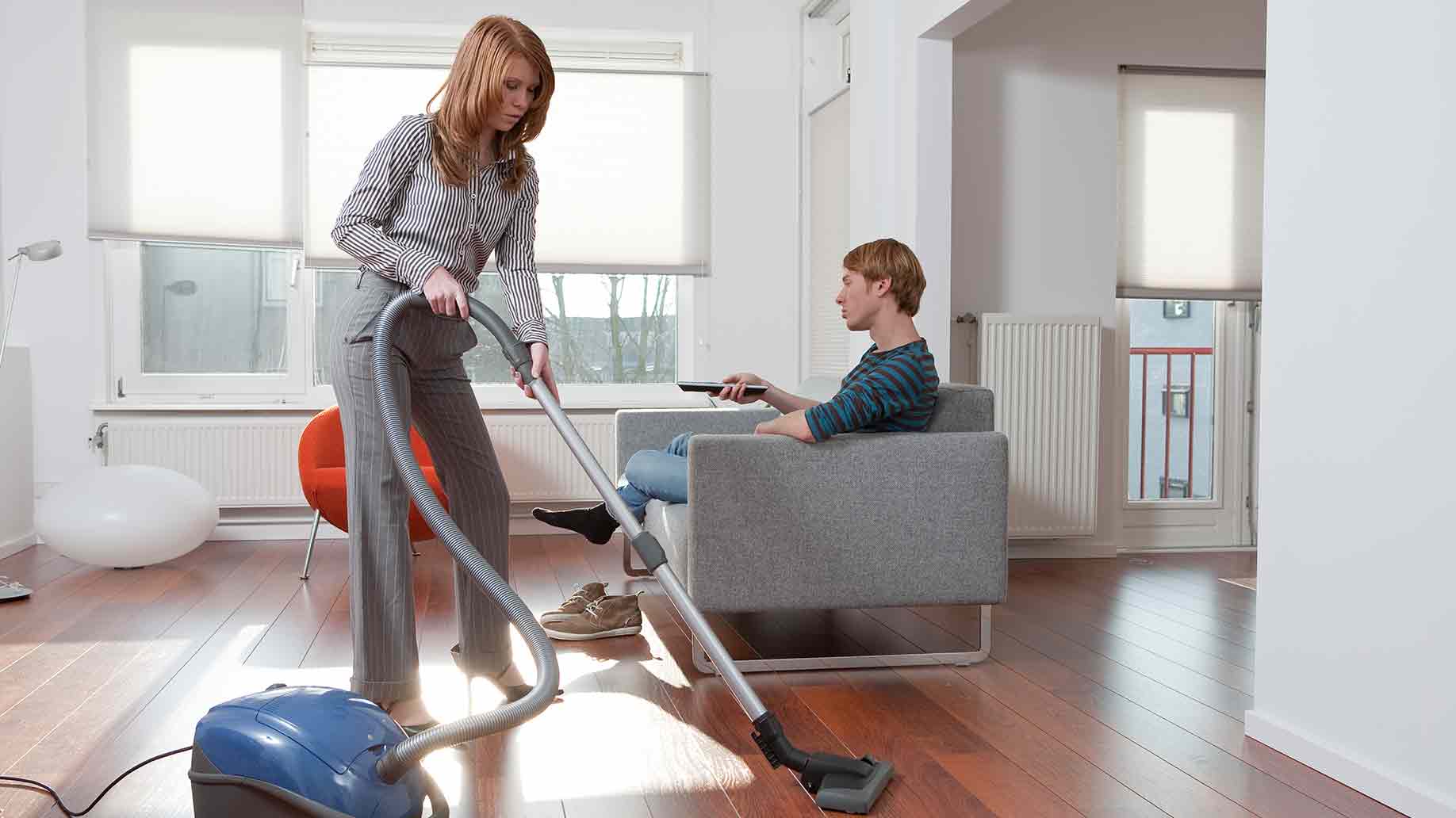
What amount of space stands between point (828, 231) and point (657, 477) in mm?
2214

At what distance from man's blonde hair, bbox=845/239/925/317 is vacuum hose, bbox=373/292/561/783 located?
1.05 m

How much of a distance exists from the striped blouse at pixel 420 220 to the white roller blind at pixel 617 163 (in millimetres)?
2871


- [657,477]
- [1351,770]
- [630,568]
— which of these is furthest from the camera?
[630,568]

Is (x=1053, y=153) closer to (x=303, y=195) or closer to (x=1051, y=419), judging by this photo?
(x=1051, y=419)

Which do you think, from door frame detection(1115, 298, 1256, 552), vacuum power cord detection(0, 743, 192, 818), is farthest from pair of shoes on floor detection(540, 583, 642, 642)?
door frame detection(1115, 298, 1256, 552)

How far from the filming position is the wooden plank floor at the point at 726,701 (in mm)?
1980

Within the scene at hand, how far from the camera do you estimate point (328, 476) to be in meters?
4.07

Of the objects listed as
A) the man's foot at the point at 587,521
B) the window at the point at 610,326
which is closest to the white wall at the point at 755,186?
the window at the point at 610,326

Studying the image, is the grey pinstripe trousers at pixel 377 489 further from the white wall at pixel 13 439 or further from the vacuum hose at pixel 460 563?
the white wall at pixel 13 439

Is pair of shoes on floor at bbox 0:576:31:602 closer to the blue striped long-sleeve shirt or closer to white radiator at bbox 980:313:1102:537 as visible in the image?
the blue striped long-sleeve shirt

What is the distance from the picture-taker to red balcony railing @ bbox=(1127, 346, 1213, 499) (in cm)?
482

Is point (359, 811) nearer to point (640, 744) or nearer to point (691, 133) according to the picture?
point (640, 744)

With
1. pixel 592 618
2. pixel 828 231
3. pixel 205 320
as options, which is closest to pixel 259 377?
pixel 205 320

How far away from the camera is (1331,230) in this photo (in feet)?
6.97
